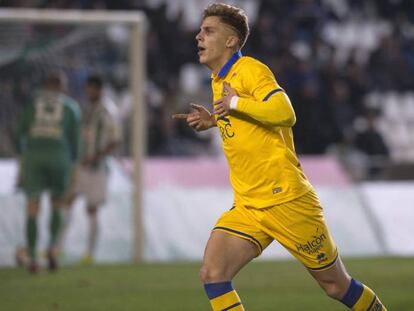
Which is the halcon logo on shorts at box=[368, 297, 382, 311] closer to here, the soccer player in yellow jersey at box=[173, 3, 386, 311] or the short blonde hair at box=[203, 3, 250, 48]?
the soccer player in yellow jersey at box=[173, 3, 386, 311]

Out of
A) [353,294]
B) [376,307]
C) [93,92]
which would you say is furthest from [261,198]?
[93,92]

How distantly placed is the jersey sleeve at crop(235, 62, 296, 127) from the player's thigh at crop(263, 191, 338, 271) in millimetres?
492

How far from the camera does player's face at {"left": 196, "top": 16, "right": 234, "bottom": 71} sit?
253 inches

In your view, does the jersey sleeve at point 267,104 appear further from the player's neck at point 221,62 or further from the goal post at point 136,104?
the goal post at point 136,104

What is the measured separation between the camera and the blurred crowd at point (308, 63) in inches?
721

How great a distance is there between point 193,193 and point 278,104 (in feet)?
31.6

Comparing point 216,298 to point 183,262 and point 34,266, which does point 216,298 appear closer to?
point 34,266

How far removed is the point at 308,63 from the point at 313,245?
14.3m

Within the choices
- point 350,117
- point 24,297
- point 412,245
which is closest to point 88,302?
point 24,297

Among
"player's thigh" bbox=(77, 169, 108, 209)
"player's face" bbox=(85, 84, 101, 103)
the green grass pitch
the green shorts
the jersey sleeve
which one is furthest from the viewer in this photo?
"player's thigh" bbox=(77, 169, 108, 209)

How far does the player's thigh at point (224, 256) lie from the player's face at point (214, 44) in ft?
3.30

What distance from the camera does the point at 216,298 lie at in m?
6.00

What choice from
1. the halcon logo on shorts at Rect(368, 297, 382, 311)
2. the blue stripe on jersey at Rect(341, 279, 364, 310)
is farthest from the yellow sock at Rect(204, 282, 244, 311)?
the halcon logo on shorts at Rect(368, 297, 382, 311)

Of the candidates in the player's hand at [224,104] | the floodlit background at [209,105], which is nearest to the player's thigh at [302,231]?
the player's hand at [224,104]
